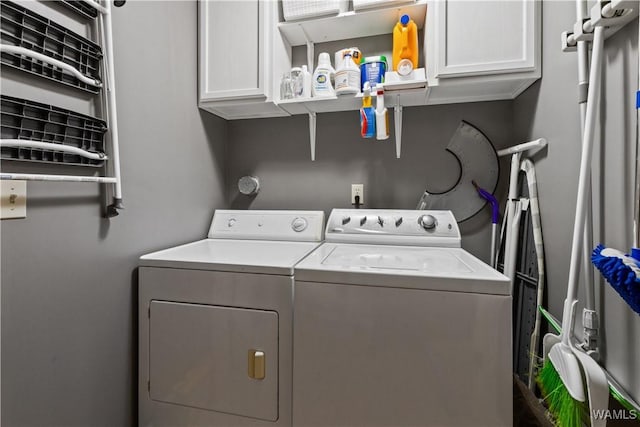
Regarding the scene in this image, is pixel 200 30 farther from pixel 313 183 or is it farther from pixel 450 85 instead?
pixel 450 85

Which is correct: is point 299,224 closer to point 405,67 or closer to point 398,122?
point 398,122

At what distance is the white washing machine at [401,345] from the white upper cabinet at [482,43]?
2.97 feet

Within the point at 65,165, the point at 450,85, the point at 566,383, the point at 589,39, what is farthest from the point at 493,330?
the point at 65,165

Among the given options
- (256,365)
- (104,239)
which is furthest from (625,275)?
(104,239)

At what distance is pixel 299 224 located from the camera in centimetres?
177

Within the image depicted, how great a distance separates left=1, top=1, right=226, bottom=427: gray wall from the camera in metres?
0.92

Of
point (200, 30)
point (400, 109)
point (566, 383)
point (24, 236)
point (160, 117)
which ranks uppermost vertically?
point (200, 30)

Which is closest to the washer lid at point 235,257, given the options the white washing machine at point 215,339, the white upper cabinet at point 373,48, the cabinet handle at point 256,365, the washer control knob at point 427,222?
the white washing machine at point 215,339

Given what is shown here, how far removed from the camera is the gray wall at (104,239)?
3.03 ft

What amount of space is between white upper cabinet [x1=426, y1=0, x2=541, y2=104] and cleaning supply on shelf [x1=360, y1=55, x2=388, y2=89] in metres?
0.24

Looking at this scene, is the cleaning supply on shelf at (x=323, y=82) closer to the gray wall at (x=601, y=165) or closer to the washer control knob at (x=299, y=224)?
the washer control knob at (x=299, y=224)

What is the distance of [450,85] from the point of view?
1.47 metres

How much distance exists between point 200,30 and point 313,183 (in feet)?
3.62

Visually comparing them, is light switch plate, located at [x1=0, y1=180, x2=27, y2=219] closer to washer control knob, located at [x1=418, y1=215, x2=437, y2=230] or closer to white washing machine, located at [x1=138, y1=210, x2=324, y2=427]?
white washing machine, located at [x1=138, y1=210, x2=324, y2=427]
